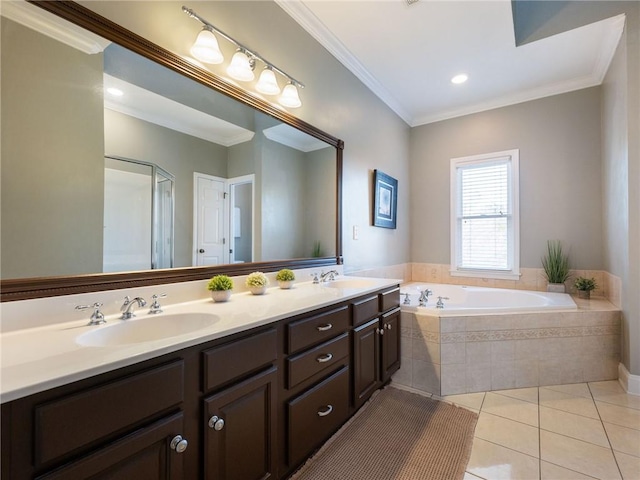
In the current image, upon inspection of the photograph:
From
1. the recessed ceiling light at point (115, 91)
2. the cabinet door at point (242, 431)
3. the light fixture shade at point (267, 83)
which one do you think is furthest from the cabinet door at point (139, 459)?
the light fixture shade at point (267, 83)

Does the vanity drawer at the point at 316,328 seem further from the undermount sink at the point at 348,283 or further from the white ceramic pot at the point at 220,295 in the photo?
the undermount sink at the point at 348,283

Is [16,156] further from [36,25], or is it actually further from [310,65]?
[310,65]

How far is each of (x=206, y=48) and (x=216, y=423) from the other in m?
1.65

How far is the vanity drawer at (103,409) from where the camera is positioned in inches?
25.7

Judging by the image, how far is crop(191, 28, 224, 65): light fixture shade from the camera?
1.48m

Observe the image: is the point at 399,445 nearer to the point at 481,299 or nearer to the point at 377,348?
the point at 377,348

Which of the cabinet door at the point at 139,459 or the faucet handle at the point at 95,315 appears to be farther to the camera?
the faucet handle at the point at 95,315

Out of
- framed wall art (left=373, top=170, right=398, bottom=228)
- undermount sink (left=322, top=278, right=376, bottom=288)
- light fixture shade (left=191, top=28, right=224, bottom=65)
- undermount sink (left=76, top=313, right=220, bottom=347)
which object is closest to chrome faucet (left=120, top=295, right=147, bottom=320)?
undermount sink (left=76, top=313, right=220, bottom=347)

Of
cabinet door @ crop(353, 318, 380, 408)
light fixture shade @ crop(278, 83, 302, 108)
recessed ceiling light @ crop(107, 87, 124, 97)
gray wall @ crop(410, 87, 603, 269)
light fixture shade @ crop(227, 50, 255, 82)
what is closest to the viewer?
recessed ceiling light @ crop(107, 87, 124, 97)

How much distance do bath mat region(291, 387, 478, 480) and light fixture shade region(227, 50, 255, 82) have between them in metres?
2.12

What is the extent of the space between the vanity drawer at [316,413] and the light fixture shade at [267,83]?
1713 millimetres

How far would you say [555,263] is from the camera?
3148 mm

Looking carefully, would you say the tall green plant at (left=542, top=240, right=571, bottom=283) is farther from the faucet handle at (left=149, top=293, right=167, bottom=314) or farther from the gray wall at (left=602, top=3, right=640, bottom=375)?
the faucet handle at (left=149, top=293, right=167, bottom=314)

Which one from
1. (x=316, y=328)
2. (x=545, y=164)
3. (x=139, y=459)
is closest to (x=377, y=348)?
(x=316, y=328)
